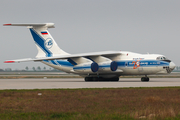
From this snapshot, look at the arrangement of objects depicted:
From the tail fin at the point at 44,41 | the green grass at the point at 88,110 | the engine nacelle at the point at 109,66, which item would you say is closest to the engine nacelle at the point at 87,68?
the engine nacelle at the point at 109,66

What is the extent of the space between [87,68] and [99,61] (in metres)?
2.14

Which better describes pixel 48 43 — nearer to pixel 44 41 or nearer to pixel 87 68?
pixel 44 41

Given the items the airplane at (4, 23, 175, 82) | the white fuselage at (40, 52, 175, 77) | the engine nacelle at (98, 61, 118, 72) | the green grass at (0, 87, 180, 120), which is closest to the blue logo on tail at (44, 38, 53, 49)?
the airplane at (4, 23, 175, 82)

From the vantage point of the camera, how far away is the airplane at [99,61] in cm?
3312

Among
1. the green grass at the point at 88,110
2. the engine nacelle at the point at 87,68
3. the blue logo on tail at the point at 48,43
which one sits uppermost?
the blue logo on tail at the point at 48,43

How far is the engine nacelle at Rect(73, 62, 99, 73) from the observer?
114ft

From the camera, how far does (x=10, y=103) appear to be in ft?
42.5

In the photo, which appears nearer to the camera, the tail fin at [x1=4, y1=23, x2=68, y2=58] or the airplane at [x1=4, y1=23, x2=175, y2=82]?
the airplane at [x1=4, y1=23, x2=175, y2=82]

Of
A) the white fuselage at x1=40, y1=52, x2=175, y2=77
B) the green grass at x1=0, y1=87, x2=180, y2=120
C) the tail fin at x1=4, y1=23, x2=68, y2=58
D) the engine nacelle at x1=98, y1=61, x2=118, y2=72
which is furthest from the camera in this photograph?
the tail fin at x1=4, y1=23, x2=68, y2=58

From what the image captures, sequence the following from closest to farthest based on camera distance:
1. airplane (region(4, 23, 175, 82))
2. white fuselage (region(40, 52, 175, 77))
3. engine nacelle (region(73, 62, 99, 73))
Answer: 1. white fuselage (region(40, 52, 175, 77))
2. airplane (region(4, 23, 175, 82))
3. engine nacelle (region(73, 62, 99, 73))

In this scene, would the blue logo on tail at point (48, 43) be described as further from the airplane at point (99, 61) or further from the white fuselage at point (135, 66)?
the white fuselage at point (135, 66)

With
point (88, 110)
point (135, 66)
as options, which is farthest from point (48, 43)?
point (88, 110)

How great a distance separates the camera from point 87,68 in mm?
35375

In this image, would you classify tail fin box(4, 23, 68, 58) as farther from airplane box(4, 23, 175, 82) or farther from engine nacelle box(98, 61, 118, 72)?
engine nacelle box(98, 61, 118, 72)
